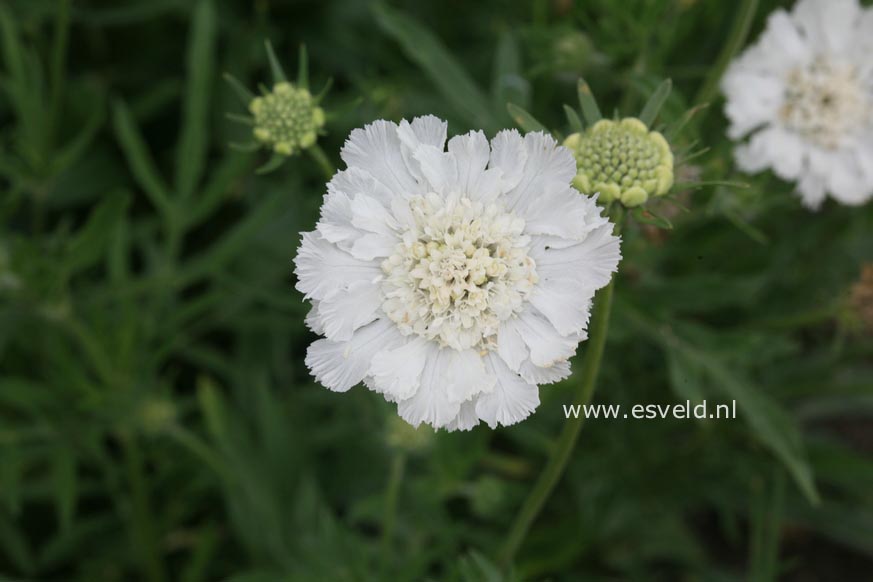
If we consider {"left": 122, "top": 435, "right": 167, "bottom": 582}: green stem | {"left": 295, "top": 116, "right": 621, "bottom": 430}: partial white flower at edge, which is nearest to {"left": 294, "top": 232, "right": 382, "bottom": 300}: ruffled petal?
{"left": 295, "top": 116, "right": 621, "bottom": 430}: partial white flower at edge

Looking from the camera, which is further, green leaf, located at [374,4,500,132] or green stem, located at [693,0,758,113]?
green leaf, located at [374,4,500,132]

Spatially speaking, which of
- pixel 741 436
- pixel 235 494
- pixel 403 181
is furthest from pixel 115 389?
pixel 741 436

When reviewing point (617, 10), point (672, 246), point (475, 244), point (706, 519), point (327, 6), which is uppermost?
point (327, 6)

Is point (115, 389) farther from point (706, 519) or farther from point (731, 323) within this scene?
point (706, 519)

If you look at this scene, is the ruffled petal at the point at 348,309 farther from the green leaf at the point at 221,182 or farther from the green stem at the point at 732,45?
the green leaf at the point at 221,182

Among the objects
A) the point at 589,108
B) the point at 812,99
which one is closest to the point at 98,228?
the point at 589,108

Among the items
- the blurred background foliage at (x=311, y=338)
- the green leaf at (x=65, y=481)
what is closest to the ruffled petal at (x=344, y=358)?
the blurred background foliage at (x=311, y=338)

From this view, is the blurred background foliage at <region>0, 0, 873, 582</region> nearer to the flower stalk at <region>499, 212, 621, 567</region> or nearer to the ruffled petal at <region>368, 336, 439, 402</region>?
the flower stalk at <region>499, 212, 621, 567</region>
